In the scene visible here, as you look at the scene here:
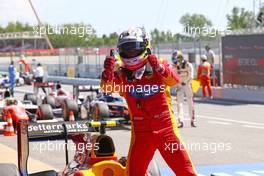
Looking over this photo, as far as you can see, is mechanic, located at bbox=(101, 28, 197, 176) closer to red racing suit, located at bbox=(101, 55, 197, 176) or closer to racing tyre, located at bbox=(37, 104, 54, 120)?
red racing suit, located at bbox=(101, 55, 197, 176)

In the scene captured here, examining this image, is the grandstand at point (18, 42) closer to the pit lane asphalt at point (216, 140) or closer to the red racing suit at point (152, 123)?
the pit lane asphalt at point (216, 140)

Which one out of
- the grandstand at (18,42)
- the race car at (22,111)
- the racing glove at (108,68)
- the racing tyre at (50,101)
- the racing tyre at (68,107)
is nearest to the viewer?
the racing glove at (108,68)

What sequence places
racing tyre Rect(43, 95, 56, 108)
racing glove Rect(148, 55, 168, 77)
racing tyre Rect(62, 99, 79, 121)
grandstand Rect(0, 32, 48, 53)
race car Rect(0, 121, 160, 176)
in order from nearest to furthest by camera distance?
racing glove Rect(148, 55, 168, 77), race car Rect(0, 121, 160, 176), racing tyre Rect(62, 99, 79, 121), racing tyre Rect(43, 95, 56, 108), grandstand Rect(0, 32, 48, 53)

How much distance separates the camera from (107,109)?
15.0 metres

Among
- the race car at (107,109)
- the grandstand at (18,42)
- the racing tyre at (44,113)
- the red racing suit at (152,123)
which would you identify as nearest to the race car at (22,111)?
the racing tyre at (44,113)

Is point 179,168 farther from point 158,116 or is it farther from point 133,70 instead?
point 133,70

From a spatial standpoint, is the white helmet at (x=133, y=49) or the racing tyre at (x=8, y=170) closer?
the white helmet at (x=133, y=49)

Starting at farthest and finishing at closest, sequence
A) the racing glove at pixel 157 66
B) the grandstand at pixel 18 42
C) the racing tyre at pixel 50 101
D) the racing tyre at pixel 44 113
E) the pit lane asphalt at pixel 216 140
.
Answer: the grandstand at pixel 18 42 → the racing tyre at pixel 50 101 → the racing tyre at pixel 44 113 → the pit lane asphalt at pixel 216 140 → the racing glove at pixel 157 66

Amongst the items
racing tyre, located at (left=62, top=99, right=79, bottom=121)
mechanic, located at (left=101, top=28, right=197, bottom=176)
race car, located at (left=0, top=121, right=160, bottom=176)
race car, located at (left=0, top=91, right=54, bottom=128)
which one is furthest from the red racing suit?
racing tyre, located at (left=62, top=99, right=79, bottom=121)

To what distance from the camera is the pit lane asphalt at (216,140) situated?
10.6 meters

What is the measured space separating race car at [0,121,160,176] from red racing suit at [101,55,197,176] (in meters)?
0.45

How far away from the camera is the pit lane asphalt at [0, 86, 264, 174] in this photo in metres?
10.6

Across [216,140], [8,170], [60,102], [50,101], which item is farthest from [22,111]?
[8,170]

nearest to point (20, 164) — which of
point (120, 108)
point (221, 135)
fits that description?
point (221, 135)
